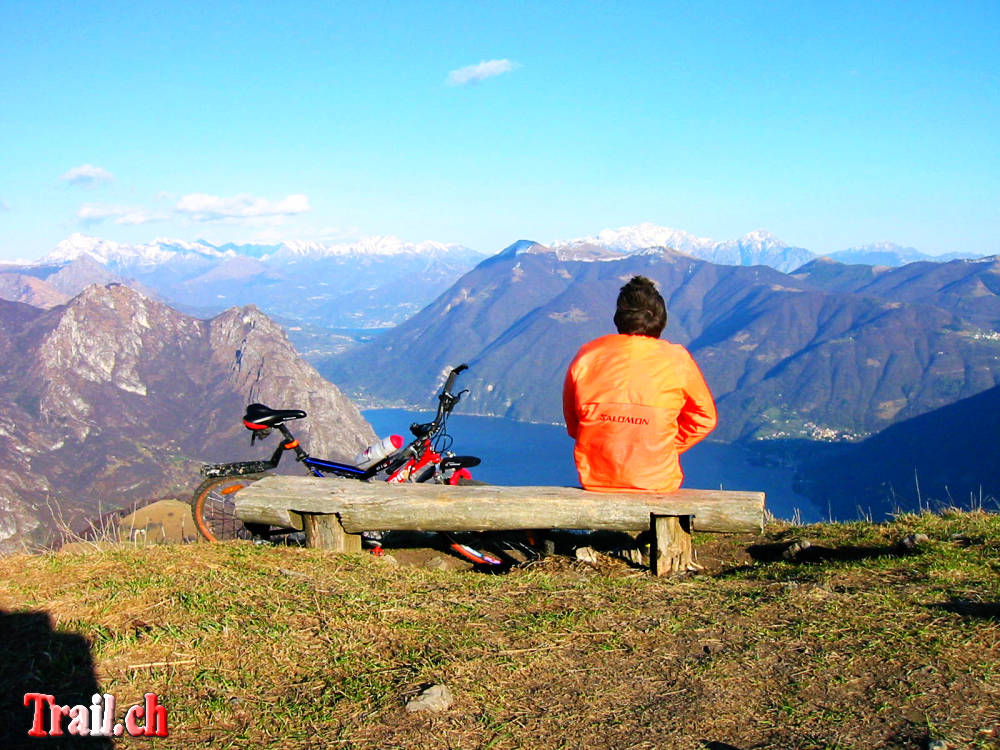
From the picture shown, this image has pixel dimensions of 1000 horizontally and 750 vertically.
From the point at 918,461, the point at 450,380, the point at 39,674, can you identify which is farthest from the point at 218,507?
the point at 918,461

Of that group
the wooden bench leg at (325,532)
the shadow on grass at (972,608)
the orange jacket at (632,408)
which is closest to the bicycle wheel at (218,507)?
the wooden bench leg at (325,532)

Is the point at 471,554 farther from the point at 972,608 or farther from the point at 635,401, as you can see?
the point at 972,608

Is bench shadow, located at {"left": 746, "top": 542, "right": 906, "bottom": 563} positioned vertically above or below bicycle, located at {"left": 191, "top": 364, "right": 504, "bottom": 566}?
below

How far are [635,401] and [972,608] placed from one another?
3061 mm

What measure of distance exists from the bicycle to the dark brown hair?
236 cm

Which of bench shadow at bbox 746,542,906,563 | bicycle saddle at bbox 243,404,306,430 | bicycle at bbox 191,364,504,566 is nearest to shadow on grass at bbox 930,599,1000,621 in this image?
bench shadow at bbox 746,542,906,563

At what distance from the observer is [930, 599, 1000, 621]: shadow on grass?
4969 millimetres

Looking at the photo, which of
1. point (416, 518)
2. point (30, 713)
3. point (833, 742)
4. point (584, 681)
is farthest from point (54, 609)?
point (833, 742)

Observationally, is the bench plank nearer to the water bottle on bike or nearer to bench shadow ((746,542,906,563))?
bench shadow ((746,542,906,563))

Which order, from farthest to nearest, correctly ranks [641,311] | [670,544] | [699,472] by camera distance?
1. [699,472]
2. [641,311]
3. [670,544]

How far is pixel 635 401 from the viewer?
6789 millimetres

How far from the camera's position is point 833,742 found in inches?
141

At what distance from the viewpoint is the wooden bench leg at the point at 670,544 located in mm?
6742
